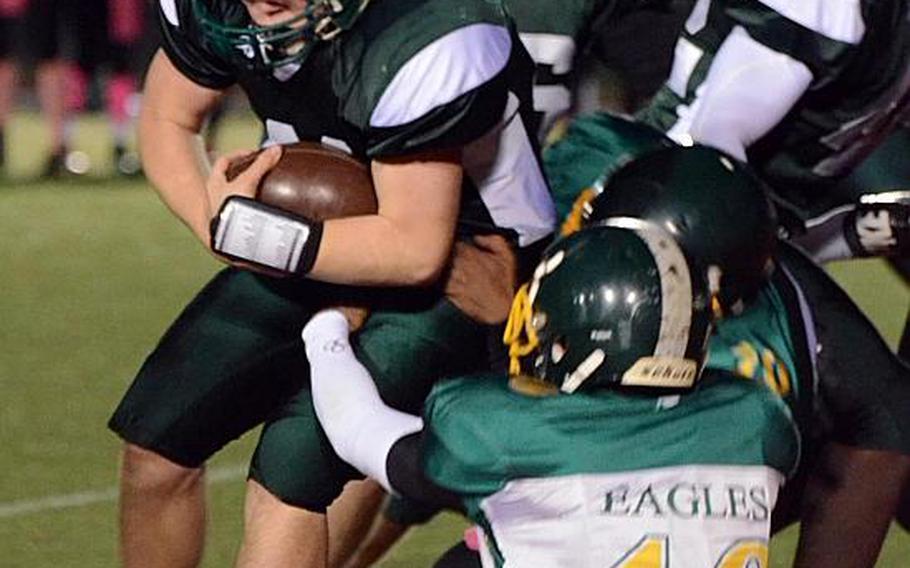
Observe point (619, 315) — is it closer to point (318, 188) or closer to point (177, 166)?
point (318, 188)

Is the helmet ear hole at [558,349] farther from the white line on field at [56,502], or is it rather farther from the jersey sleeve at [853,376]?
the white line on field at [56,502]

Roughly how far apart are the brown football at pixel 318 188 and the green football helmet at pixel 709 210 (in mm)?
337

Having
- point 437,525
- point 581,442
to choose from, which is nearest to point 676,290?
point 581,442

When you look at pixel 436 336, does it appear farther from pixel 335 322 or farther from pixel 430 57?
pixel 430 57

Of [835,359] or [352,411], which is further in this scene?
[835,359]

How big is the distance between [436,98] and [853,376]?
84 centimetres

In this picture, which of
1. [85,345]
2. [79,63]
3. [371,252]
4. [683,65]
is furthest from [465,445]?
[79,63]

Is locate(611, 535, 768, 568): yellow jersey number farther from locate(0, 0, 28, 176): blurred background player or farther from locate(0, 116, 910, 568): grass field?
locate(0, 0, 28, 176): blurred background player

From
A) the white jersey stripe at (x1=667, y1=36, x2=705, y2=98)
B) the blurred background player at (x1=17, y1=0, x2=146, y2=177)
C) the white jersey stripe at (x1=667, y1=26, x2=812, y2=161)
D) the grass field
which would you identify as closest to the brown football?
the white jersey stripe at (x1=667, y1=26, x2=812, y2=161)

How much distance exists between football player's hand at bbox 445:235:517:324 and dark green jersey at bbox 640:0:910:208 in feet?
1.36

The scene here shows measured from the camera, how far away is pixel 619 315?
2.91 meters

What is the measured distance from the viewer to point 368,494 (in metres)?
4.14

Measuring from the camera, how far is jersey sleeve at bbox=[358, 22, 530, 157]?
3.31 m

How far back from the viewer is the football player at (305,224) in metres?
3.33
